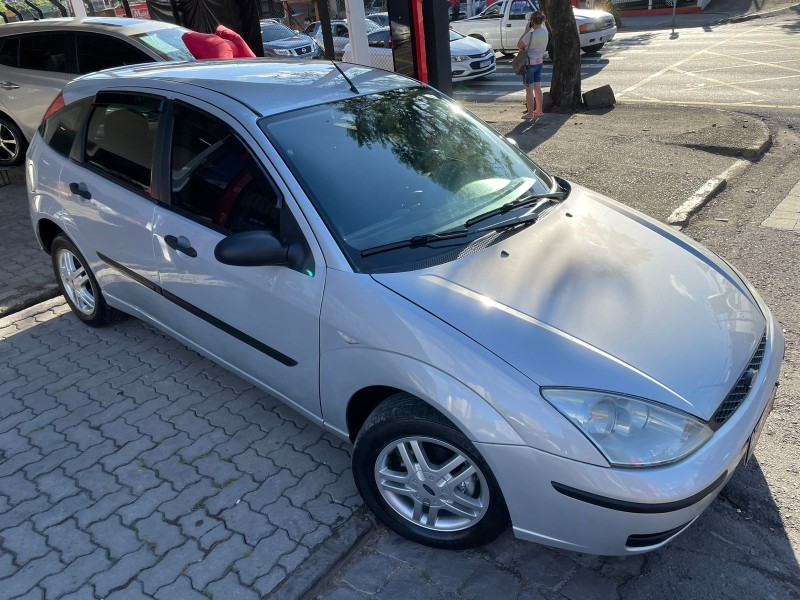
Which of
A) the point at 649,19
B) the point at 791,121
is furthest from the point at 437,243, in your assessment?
the point at 649,19

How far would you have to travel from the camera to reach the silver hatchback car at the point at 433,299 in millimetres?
2289

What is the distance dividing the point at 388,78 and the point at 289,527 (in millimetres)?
2496

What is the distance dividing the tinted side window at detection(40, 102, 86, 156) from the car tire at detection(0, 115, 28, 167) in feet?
14.2

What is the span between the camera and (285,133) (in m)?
3.07

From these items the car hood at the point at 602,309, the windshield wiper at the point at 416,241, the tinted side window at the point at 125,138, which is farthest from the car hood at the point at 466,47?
the windshield wiper at the point at 416,241

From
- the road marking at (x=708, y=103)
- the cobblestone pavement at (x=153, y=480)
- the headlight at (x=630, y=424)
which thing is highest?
the headlight at (x=630, y=424)

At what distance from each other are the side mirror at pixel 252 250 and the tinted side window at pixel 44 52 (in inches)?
244

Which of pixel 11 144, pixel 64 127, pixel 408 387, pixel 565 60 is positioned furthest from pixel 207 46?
pixel 565 60

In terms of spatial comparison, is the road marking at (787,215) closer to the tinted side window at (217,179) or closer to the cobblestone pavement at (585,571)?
the cobblestone pavement at (585,571)

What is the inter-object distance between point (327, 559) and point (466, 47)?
1425cm

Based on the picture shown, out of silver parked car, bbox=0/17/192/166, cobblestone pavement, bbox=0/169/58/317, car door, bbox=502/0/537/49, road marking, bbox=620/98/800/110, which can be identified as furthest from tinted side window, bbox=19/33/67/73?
car door, bbox=502/0/537/49

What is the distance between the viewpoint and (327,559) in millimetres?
2762

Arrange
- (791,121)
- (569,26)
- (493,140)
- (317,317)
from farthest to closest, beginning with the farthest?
(569,26) < (791,121) < (493,140) < (317,317)

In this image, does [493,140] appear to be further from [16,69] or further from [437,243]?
[16,69]
